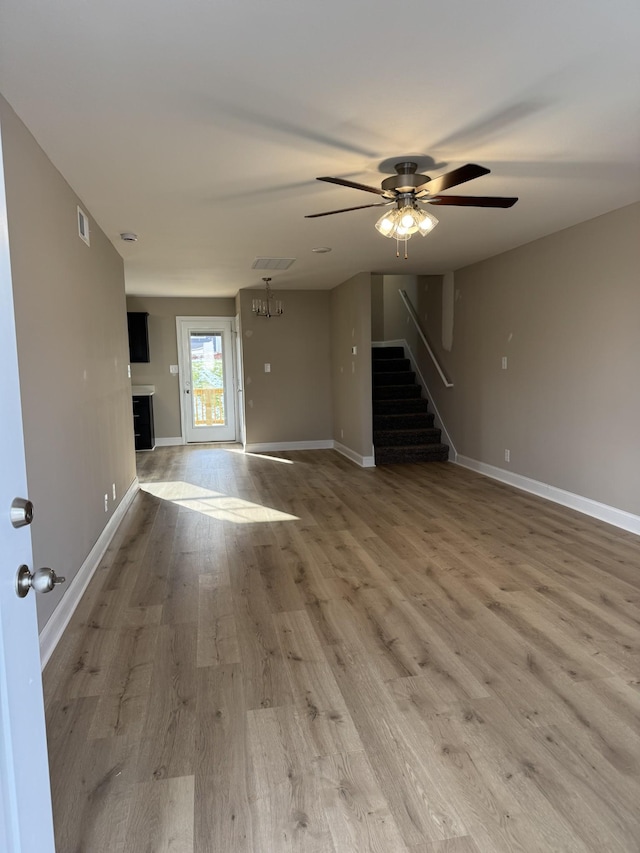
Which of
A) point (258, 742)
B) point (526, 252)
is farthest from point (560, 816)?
point (526, 252)

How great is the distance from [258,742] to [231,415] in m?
7.53

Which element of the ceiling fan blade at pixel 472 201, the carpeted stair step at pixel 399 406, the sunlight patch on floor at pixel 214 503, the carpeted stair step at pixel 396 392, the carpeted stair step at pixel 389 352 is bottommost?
the sunlight patch on floor at pixel 214 503

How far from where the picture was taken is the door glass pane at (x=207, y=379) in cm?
891

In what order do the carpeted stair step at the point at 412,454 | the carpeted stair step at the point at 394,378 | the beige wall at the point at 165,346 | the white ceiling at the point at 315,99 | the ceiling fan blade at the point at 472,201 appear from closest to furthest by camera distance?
the white ceiling at the point at 315,99, the ceiling fan blade at the point at 472,201, the carpeted stair step at the point at 412,454, the carpeted stair step at the point at 394,378, the beige wall at the point at 165,346

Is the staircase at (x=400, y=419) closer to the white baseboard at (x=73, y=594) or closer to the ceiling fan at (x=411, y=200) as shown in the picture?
the white baseboard at (x=73, y=594)

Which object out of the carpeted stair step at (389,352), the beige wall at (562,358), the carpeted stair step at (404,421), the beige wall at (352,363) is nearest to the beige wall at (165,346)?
the beige wall at (352,363)

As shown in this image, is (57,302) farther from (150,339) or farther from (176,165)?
(150,339)

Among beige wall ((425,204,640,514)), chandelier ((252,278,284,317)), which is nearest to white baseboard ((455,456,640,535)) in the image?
beige wall ((425,204,640,514))

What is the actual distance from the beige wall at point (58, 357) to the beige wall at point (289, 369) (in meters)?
3.62

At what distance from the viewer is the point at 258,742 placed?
186 centimetres

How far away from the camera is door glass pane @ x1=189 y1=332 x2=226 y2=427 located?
29.2 ft

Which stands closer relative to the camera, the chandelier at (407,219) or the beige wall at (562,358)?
the chandelier at (407,219)

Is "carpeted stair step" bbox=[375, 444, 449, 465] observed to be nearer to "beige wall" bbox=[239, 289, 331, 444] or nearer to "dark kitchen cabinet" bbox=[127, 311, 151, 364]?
"beige wall" bbox=[239, 289, 331, 444]

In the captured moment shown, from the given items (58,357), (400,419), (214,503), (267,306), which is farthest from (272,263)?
(58,357)
